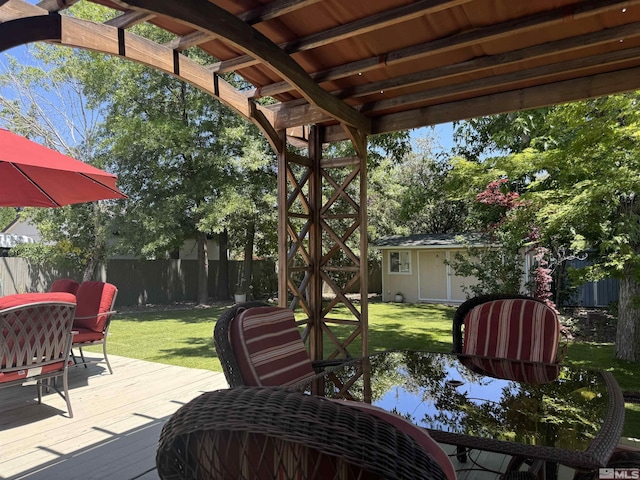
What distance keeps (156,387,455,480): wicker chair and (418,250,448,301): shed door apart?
1505 cm

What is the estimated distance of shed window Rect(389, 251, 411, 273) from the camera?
1614cm

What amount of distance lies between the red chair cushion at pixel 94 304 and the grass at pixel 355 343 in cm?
138

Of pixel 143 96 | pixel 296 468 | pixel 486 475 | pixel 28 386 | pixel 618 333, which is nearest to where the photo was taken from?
pixel 296 468

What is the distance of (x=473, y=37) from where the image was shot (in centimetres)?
307

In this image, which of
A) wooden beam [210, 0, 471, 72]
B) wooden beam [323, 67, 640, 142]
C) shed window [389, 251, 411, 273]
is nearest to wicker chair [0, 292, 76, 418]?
wooden beam [210, 0, 471, 72]

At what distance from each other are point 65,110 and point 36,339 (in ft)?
41.7

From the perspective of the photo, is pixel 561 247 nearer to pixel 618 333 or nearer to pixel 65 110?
pixel 618 333

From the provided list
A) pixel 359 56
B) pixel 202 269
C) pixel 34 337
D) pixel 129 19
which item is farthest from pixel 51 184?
pixel 202 269

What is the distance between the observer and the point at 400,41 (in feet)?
10.8

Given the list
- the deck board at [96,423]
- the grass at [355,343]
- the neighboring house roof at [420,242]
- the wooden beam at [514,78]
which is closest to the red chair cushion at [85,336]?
the deck board at [96,423]

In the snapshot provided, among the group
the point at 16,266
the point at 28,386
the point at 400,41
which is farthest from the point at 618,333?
the point at 16,266

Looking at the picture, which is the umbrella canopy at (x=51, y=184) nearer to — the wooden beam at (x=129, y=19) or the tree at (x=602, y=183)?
the wooden beam at (x=129, y=19)

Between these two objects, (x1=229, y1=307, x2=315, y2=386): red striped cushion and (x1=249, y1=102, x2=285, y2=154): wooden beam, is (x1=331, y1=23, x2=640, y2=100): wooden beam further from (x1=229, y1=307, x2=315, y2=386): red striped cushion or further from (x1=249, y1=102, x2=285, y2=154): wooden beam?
(x1=229, y1=307, x2=315, y2=386): red striped cushion

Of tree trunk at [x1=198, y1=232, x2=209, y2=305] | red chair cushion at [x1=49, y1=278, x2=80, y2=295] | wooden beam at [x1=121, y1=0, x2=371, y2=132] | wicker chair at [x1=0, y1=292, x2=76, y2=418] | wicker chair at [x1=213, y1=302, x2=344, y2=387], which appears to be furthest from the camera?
tree trunk at [x1=198, y1=232, x2=209, y2=305]
